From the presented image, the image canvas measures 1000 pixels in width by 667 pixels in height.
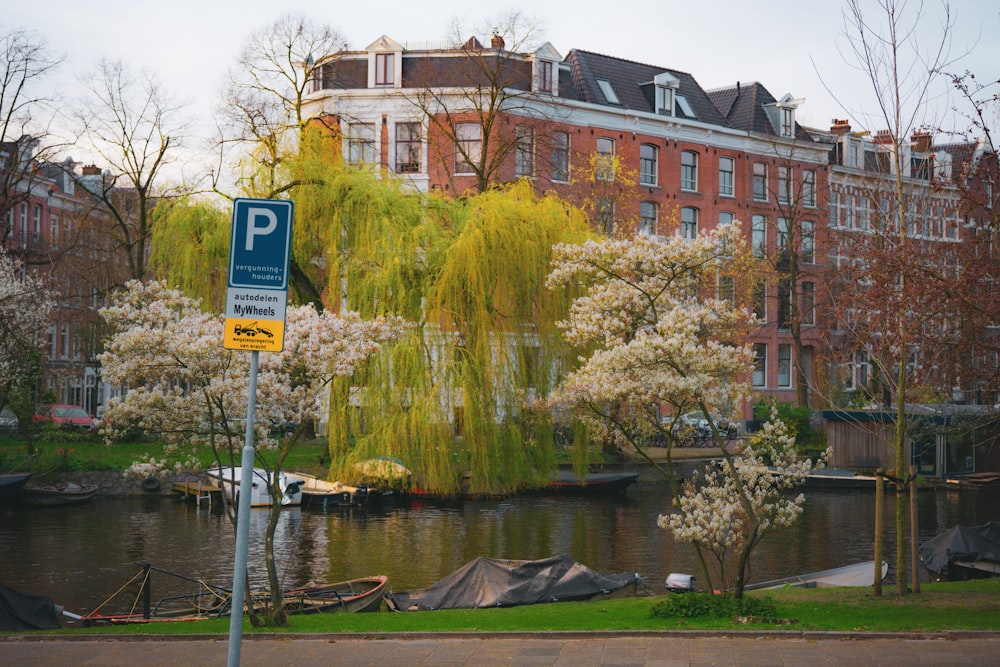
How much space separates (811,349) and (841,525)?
107 feet

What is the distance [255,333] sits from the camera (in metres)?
8.90

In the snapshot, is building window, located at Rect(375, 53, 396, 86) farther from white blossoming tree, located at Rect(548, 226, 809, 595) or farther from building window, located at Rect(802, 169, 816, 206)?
white blossoming tree, located at Rect(548, 226, 809, 595)

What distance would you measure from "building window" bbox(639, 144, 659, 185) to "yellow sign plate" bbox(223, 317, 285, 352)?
2126 inches

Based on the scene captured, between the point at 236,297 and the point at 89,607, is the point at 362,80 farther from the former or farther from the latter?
the point at 236,297

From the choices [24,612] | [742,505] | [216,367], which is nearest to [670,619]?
[742,505]

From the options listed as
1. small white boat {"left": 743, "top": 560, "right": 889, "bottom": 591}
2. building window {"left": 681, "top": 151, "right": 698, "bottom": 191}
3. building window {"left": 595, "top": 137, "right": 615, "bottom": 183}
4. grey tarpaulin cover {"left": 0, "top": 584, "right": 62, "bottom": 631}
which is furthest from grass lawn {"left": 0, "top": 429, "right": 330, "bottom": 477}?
building window {"left": 681, "top": 151, "right": 698, "bottom": 191}

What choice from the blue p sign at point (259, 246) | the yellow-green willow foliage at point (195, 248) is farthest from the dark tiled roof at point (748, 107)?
the blue p sign at point (259, 246)

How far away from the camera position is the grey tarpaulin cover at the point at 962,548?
23.0m

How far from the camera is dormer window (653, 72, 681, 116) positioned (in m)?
62.7

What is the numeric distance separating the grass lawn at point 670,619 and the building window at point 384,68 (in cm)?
4030

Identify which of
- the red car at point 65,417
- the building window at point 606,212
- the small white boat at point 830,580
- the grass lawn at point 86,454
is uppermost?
the building window at point 606,212

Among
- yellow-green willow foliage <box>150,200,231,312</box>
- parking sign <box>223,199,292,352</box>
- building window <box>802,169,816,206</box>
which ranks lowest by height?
parking sign <box>223,199,292,352</box>

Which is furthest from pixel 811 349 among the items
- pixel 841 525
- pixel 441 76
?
pixel 841 525

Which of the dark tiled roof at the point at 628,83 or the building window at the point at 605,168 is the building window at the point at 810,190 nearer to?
the dark tiled roof at the point at 628,83
